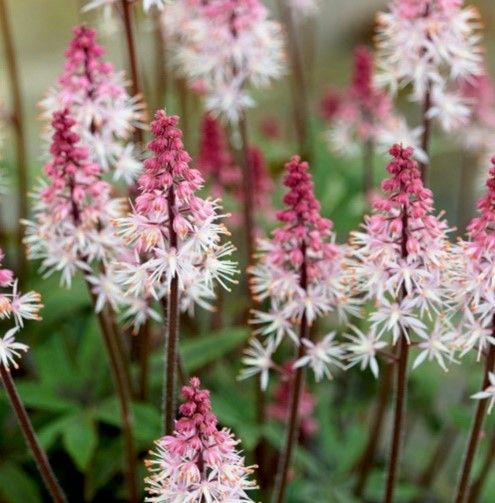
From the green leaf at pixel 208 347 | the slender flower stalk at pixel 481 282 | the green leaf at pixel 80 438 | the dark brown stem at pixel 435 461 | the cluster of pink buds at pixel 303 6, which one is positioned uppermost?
the cluster of pink buds at pixel 303 6

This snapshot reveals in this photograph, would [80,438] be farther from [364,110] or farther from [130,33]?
[364,110]

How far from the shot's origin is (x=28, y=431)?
0.97 metres

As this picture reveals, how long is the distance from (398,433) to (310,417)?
0.67m

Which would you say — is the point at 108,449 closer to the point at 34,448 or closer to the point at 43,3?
the point at 34,448

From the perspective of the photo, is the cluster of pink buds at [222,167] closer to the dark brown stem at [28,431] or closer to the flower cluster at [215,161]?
the flower cluster at [215,161]

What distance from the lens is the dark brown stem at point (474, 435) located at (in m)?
0.96

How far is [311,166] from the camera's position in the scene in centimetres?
187

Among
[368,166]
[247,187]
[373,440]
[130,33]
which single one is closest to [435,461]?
[373,440]

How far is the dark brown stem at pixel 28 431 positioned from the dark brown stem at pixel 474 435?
418mm

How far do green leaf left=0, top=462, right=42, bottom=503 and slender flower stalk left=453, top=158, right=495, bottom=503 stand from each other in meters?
0.67

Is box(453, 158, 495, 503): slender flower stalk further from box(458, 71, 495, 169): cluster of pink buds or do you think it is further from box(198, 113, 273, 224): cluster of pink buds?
box(458, 71, 495, 169): cluster of pink buds

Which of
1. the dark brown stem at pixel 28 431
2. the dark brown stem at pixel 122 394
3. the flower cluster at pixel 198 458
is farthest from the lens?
the dark brown stem at pixel 122 394

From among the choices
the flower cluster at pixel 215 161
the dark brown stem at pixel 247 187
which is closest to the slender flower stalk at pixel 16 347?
the dark brown stem at pixel 247 187

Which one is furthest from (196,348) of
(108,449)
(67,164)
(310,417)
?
(67,164)
